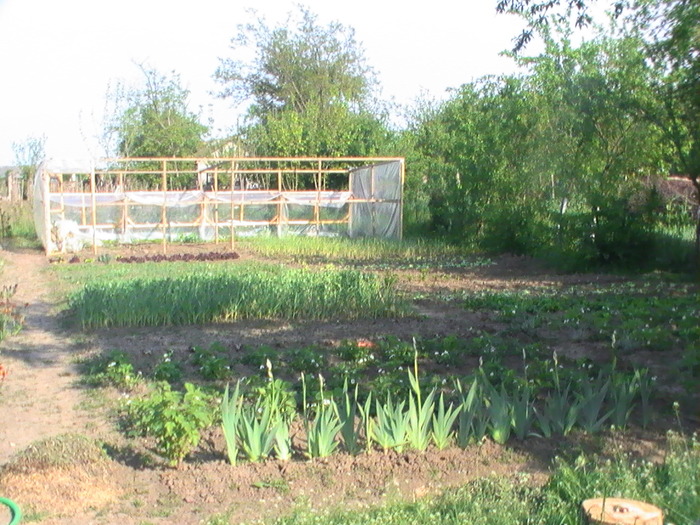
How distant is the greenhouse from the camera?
2084 centimetres

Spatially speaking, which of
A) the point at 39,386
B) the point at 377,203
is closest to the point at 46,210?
the point at 377,203

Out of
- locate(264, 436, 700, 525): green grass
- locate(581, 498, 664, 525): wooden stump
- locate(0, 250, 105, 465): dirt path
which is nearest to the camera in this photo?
locate(581, 498, 664, 525): wooden stump

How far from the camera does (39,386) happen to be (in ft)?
23.6

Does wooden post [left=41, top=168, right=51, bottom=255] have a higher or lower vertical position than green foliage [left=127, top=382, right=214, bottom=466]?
higher

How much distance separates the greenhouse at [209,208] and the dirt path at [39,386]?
925 centimetres

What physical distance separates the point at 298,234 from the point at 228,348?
16272mm

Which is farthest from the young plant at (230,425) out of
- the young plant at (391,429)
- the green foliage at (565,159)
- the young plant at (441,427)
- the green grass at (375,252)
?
the green grass at (375,252)

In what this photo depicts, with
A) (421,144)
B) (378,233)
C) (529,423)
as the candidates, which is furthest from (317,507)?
(421,144)

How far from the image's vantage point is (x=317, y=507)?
4.46m

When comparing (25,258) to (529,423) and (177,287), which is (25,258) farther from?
(529,423)

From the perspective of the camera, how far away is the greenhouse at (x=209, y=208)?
20844mm

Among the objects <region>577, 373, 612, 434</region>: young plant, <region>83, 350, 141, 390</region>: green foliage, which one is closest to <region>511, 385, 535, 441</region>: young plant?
<region>577, 373, 612, 434</region>: young plant

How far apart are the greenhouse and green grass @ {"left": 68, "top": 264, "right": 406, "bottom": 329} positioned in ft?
34.3

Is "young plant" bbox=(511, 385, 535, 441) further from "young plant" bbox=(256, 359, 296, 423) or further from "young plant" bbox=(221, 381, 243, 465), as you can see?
"young plant" bbox=(221, 381, 243, 465)
